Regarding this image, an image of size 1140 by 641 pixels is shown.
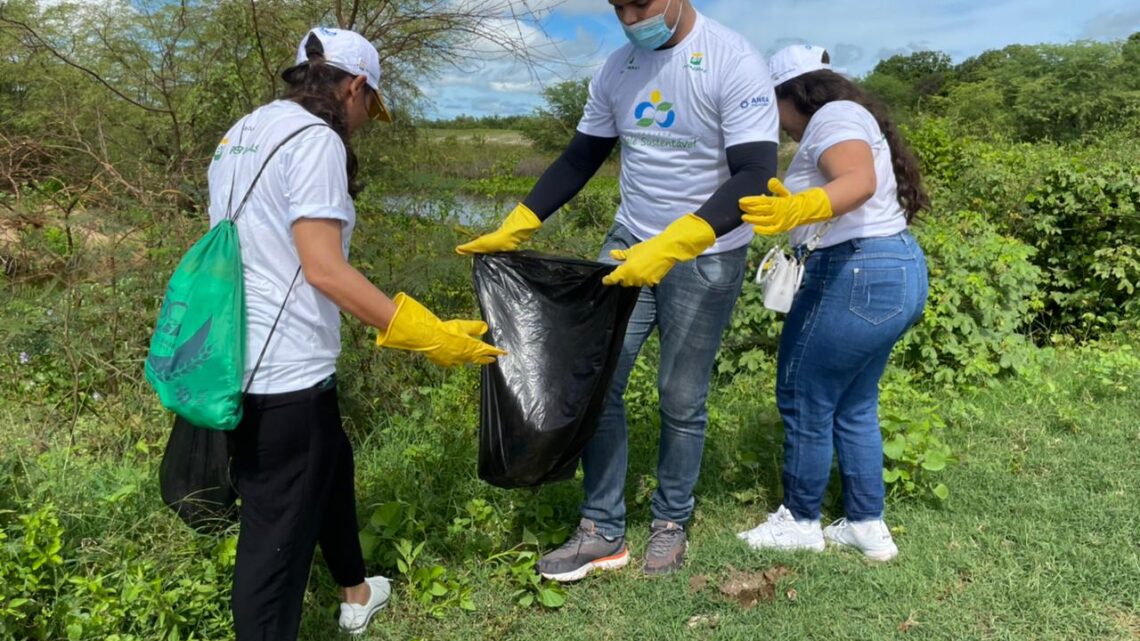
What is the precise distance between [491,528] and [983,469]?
2.04 m

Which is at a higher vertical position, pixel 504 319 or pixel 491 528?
pixel 504 319

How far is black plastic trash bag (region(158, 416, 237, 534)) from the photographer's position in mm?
2004

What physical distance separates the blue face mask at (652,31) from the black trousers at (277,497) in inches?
50.9

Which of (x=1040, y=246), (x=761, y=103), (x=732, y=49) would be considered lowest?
(x=1040, y=246)

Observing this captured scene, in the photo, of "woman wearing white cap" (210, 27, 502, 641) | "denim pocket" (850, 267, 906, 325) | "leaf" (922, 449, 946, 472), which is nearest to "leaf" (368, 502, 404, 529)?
"woman wearing white cap" (210, 27, 502, 641)

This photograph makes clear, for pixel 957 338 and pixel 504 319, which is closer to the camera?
pixel 504 319

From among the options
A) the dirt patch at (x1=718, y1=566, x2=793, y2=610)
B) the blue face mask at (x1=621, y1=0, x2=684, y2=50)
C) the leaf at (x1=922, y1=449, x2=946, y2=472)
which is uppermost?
the blue face mask at (x1=621, y1=0, x2=684, y2=50)

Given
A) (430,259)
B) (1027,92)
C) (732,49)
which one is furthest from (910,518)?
(1027,92)

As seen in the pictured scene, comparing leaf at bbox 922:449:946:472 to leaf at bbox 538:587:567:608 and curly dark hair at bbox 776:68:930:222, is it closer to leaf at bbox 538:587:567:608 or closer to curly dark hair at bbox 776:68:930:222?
curly dark hair at bbox 776:68:930:222

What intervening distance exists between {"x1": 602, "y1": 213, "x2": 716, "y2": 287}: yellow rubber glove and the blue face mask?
1.72ft

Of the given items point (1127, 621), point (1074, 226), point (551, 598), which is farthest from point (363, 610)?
point (1074, 226)

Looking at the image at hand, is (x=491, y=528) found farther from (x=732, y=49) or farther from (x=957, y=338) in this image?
(x=957, y=338)

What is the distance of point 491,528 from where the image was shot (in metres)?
2.83

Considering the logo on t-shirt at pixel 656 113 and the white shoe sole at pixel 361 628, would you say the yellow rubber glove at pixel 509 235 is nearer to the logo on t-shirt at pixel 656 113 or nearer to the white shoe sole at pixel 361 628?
the logo on t-shirt at pixel 656 113
